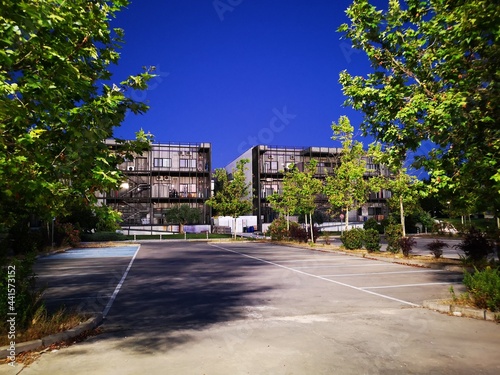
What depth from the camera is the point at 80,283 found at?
12922 millimetres

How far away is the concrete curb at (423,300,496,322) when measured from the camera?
25.4 feet

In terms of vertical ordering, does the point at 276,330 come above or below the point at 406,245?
below

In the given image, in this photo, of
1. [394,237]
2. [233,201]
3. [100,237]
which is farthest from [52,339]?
[100,237]

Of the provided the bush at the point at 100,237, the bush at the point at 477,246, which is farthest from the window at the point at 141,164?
the bush at the point at 477,246

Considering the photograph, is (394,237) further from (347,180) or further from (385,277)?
(347,180)

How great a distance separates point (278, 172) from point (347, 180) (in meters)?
35.1

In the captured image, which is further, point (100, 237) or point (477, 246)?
point (100, 237)

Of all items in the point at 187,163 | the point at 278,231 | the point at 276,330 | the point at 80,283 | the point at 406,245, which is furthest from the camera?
the point at 187,163

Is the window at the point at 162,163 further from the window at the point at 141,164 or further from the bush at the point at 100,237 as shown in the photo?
the bush at the point at 100,237

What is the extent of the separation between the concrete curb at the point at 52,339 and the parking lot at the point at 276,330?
336mm

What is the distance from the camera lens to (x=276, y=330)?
7.04m

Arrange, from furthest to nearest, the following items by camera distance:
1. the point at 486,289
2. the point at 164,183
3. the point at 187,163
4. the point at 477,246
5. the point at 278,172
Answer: the point at 278,172 → the point at 187,163 → the point at 164,183 → the point at 477,246 → the point at 486,289

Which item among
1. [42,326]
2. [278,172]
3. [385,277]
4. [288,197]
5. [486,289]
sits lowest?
[385,277]

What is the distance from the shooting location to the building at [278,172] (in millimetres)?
64438
